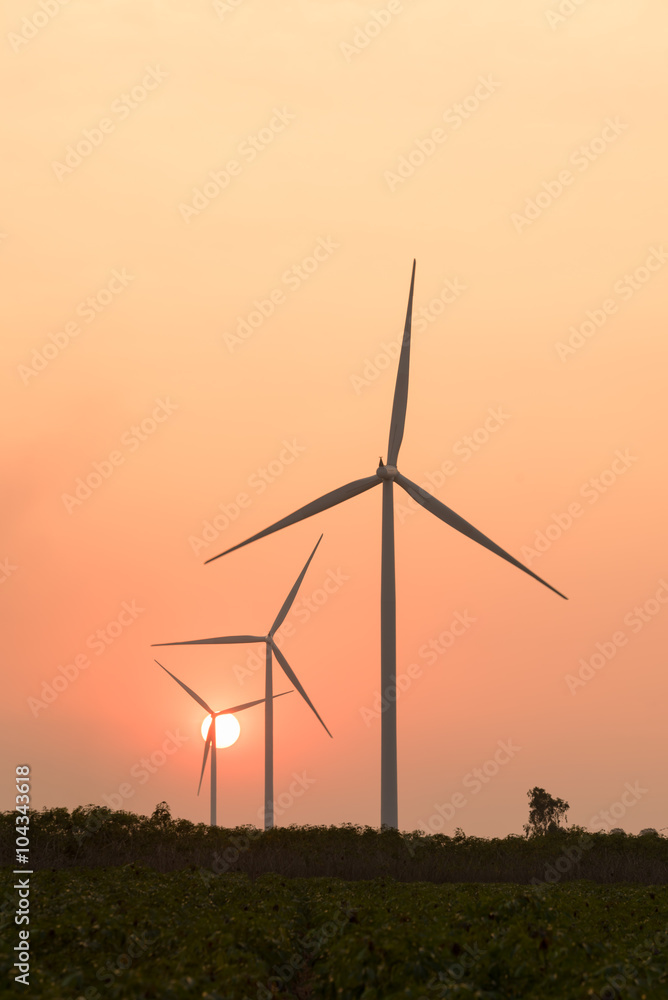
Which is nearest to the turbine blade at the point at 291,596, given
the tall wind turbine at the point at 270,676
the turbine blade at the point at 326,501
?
the tall wind turbine at the point at 270,676

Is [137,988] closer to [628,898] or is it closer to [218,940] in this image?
[218,940]

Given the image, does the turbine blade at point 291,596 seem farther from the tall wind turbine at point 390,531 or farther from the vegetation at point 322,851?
the vegetation at point 322,851

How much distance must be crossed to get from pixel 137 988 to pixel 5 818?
3790 centimetres

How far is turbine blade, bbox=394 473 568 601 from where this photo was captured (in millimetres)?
55812

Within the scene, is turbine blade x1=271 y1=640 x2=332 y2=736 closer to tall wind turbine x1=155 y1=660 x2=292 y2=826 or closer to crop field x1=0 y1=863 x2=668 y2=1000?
tall wind turbine x1=155 y1=660 x2=292 y2=826

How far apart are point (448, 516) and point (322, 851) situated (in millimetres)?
20112

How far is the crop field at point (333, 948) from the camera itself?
60.1ft

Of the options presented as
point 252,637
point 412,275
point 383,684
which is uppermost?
point 412,275

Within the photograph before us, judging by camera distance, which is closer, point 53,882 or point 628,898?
point 53,882

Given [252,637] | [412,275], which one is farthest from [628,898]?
[252,637]

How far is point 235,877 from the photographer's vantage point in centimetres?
3641

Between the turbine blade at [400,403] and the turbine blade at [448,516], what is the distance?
2071 mm

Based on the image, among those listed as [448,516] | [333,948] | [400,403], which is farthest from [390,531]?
[333,948]

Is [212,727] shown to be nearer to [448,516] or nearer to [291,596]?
[291,596]
